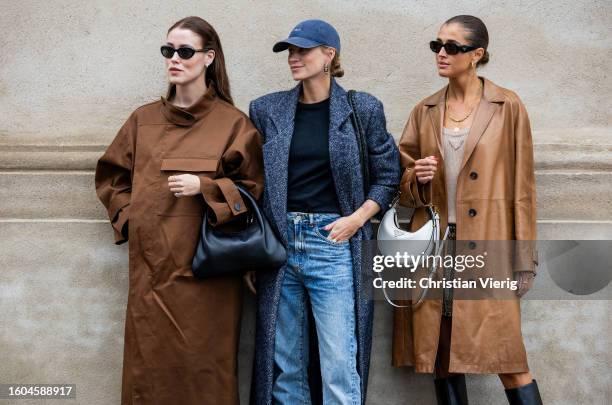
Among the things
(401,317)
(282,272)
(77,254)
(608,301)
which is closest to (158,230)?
→ (282,272)

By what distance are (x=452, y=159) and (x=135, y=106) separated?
6.39ft

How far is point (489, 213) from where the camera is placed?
387 centimetres

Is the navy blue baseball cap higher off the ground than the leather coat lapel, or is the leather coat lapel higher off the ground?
the navy blue baseball cap

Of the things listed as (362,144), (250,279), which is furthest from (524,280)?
(250,279)

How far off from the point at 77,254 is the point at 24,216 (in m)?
0.38

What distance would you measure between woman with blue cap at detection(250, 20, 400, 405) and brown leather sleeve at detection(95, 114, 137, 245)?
0.69 meters

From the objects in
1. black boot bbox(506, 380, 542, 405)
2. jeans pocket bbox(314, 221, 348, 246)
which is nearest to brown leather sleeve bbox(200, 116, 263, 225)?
jeans pocket bbox(314, 221, 348, 246)

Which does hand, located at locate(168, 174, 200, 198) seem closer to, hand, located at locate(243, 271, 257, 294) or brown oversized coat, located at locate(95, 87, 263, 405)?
brown oversized coat, located at locate(95, 87, 263, 405)

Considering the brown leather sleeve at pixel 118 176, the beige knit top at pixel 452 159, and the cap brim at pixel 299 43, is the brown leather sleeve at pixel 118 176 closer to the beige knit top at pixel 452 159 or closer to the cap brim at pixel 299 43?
the cap brim at pixel 299 43

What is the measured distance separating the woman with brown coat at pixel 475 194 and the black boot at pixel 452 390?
0.23 m

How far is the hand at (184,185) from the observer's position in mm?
3664

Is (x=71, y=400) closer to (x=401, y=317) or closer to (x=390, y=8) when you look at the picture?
(x=401, y=317)

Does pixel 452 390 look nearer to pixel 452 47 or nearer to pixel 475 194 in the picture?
pixel 475 194

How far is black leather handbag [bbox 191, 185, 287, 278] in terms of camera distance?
146 inches
